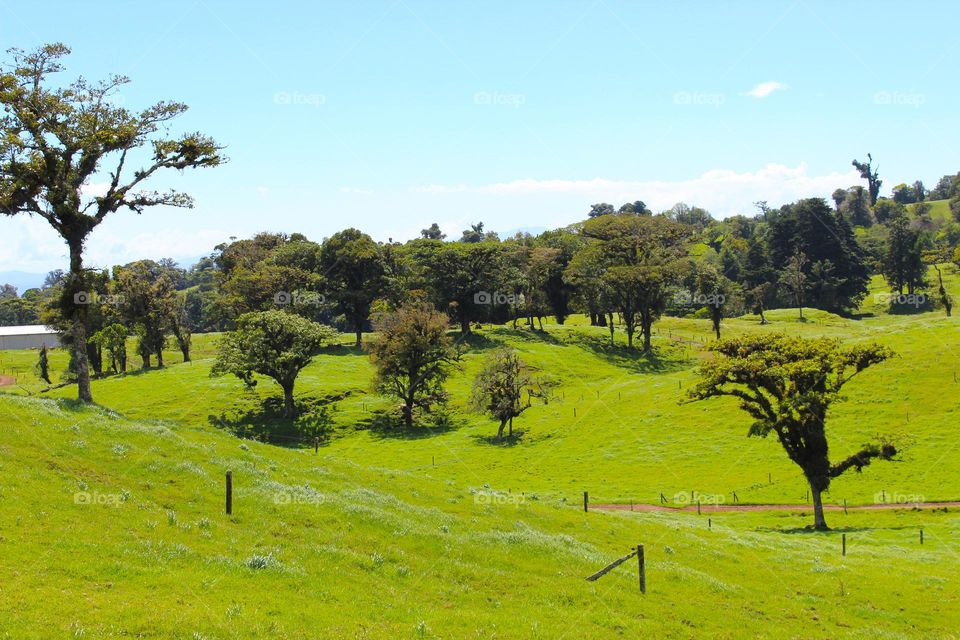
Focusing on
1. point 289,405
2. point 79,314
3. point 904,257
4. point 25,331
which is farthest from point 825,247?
point 25,331

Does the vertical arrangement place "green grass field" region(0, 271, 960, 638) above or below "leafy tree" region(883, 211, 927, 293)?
below

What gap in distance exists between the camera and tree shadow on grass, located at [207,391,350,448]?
254 ft

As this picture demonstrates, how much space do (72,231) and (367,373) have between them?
66027 mm

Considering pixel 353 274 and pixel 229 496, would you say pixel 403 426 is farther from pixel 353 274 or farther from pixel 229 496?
pixel 229 496

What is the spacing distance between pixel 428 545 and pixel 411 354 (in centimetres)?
5678

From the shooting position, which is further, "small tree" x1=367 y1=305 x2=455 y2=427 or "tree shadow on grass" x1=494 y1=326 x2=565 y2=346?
"tree shadow on grass" x1=494 y1=326 x2=565 y2=346

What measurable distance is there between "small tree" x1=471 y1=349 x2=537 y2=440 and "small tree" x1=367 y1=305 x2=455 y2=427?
8848mm

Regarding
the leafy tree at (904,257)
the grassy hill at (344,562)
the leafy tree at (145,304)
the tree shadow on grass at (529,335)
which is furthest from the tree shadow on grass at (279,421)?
the leafy tree at (904,257)

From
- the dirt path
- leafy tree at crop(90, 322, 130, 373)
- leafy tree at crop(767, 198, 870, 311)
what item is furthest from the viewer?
→ leafy tree at crop(767, 198, 870, 311)

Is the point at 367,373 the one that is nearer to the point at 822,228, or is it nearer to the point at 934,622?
the point at 934,622

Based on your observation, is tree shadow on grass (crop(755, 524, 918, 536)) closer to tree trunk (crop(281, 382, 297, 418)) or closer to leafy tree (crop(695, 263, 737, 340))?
tree trunk (crop(281, 382, 297, 418))

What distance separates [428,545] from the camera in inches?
970

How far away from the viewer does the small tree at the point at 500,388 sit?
74375 mm

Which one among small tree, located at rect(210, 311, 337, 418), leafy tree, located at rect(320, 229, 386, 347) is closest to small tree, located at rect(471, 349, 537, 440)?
small tree, located at rect(210, 311, 337, 418)
